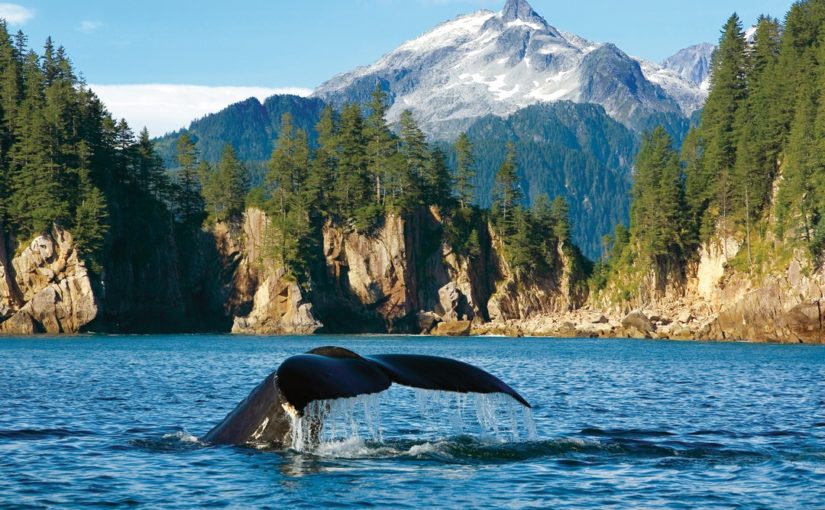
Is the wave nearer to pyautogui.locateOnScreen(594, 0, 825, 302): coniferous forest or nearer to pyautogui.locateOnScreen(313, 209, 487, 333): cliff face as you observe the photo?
pyautogui.locateOnScreen(594, 0, 825, 302): coniferous forest

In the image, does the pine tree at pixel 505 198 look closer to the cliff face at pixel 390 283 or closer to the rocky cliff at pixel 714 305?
the cliff face at pixel 390 283

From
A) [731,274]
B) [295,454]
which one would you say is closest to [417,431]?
[295,454]

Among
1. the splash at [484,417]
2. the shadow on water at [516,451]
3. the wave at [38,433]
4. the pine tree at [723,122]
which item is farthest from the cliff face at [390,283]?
the shadow on water at [516,451]

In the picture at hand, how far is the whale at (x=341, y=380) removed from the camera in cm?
1139

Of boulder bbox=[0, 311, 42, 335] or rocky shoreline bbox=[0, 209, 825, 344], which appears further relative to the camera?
rocky shoreline bbox=[0, 209, 825, 344]

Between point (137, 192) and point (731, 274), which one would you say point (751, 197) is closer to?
point (731, 274)

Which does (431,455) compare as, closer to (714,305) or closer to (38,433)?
(38,433)

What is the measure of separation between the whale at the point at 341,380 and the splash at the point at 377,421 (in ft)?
1.32

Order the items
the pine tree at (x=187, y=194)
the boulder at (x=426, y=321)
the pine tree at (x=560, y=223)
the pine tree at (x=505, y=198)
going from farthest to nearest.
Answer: the pine tree at (x=560, y=223) < the pine tree at (x=505, y=198) < the pine tree at (x=187, y=194) < the boulder at (x=426, y=321)

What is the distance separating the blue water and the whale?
43.8 inches

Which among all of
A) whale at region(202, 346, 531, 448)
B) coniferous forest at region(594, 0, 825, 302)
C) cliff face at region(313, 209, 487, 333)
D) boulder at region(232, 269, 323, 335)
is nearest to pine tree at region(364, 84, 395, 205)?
cliff face at region(313, 209, 487, 333)

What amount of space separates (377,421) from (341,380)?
12909mm

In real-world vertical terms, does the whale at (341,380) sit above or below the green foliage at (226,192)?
below

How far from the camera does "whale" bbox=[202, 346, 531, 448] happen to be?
37.4 feet
